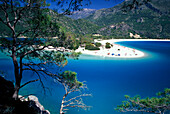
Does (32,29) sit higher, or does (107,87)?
(32,29)

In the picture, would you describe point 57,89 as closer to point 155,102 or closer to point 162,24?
point 155,102

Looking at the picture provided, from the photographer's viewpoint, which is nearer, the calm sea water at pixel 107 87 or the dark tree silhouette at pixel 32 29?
the dark tree silhouette at pixel 32 29

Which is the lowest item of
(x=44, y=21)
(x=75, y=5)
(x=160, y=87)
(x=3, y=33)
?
(x=160, y=87)

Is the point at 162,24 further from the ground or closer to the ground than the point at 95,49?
further from the ground

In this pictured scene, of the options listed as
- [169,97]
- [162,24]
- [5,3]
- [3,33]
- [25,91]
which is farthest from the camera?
[162,24]

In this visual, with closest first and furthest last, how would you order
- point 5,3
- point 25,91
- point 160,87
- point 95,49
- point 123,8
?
1. point 123,8
2. point 5,3
3. point 25,91
4. point 160,87
5. point 95,49

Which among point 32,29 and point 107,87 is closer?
point 32,29

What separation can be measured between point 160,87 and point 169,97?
59.9 feet

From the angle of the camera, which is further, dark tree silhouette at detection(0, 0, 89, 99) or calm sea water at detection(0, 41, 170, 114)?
calm sea water at detection(0, 41, 170, 114)

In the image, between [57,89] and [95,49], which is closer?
[57,89]

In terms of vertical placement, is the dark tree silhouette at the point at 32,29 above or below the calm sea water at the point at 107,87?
above

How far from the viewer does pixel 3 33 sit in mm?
6719

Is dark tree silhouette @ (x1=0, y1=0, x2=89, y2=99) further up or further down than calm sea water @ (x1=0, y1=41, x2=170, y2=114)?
further up

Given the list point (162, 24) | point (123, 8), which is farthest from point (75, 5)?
point (162, 24)
